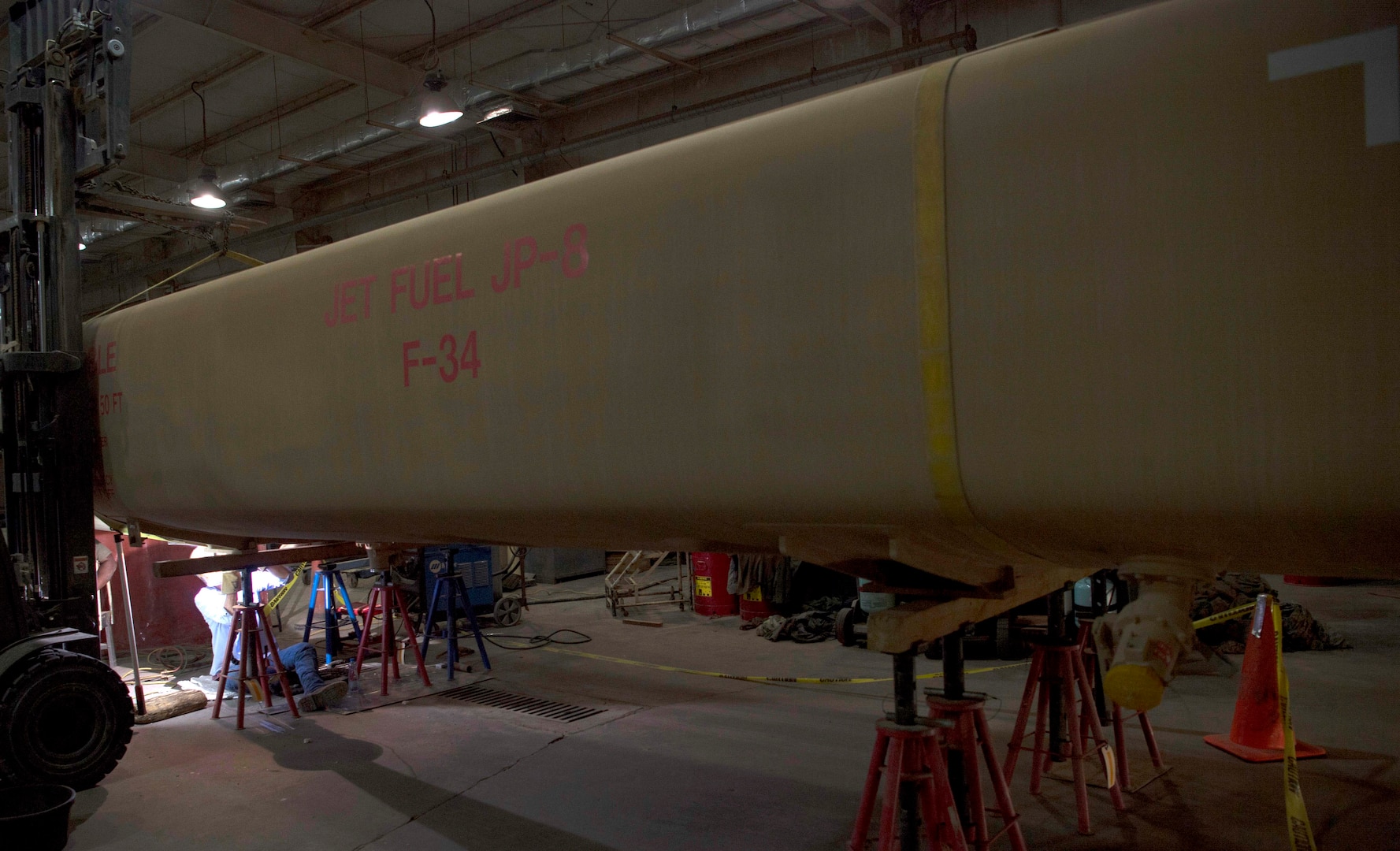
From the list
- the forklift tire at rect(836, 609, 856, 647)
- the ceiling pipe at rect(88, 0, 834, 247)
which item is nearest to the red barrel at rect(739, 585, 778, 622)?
the forklift tire at rect(836, 609, 856, 647)

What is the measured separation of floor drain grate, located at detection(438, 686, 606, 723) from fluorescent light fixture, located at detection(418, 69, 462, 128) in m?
4.40

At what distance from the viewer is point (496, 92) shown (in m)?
8.02

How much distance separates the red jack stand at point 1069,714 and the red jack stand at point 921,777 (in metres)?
1.48

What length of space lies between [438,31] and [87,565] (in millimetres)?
5758

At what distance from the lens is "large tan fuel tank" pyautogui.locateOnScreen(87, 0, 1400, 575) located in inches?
38.4

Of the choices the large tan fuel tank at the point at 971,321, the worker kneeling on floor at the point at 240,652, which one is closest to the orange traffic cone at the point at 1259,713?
the large tan fuel tank at the point at 971,321

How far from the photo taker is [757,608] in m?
8.73

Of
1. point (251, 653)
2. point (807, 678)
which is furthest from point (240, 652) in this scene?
point (807, 678)

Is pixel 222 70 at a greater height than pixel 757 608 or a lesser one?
greater

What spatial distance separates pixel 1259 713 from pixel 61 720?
5475mm

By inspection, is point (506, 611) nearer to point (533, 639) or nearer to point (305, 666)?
point (533, 639)

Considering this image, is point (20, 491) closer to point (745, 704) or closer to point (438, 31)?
point (745, 704)

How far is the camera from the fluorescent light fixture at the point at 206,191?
335 inches

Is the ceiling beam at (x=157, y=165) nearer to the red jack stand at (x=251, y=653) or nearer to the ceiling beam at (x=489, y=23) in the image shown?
the ceiling beam at (x=489, y=23)
